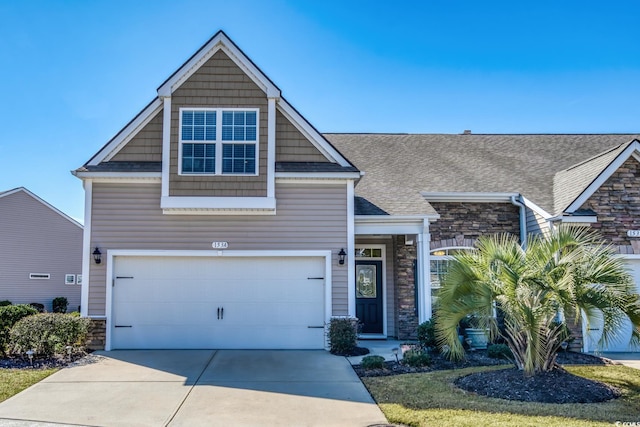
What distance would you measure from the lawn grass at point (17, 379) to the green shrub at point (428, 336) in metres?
6.93

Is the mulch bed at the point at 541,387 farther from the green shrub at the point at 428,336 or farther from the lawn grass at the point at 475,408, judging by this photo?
the green shrub at the point at 428,336

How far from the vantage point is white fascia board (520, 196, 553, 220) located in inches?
456

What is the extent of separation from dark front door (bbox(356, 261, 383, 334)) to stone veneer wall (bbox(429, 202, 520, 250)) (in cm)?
195

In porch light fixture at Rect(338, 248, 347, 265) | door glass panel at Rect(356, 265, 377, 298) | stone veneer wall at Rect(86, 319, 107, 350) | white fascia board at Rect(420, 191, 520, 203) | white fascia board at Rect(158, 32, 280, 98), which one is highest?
white fascia board at Rect(158, 32, 280, 98)

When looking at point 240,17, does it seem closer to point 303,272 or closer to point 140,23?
point 140,23

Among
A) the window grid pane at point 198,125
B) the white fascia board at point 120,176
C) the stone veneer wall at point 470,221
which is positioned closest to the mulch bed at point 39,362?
the white fascia board at point 120,176

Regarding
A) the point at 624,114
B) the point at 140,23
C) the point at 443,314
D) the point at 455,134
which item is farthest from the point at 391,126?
the point at 443,314

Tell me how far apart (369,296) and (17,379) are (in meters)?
8.35

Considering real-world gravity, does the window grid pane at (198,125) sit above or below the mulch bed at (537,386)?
above

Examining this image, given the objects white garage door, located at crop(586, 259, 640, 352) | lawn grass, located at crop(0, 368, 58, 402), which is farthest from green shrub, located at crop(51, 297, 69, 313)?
white garage door, located at crop(586, 259, 640, 352)

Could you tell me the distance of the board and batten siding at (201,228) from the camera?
35.7ft

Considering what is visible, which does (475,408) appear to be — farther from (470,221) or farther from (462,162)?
(462,162)

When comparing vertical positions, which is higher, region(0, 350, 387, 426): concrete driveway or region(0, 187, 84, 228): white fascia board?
region(0, 187, 84, 228): white fascia board

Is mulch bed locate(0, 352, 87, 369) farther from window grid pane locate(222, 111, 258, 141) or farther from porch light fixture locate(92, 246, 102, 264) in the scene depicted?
window grid pane locate(222, 111, 258, 141)
